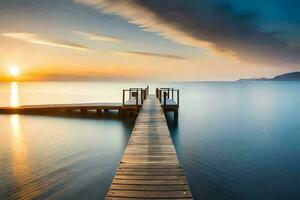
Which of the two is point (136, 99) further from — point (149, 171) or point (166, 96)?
point (149, 171)

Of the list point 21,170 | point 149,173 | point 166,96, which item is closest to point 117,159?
point 21,170

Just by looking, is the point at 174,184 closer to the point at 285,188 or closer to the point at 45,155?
the point at 285,188

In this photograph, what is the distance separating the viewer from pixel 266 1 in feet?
69.9

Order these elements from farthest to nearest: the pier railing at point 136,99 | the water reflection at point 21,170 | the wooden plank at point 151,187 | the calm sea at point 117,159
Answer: the pier railing at point 136,99 → the calm sea at point 117,159 → the water reflection at point 21,170 → the wooden plank at point 151,187

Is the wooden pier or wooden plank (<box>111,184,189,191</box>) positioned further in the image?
wooden plank (<box>111,184,189,191</box>)

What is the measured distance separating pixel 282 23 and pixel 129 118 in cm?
1924

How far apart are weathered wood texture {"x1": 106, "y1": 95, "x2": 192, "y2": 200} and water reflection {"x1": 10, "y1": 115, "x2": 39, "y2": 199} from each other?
3.93m

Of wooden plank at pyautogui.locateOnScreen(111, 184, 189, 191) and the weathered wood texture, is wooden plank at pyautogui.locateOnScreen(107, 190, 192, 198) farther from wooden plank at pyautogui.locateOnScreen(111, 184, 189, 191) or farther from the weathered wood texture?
wooden plank at pyautogui.locateOnScreen(111, 184, 189, 191)

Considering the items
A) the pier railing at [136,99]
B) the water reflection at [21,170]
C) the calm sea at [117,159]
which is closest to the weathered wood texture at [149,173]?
the calm sea at [117,159]

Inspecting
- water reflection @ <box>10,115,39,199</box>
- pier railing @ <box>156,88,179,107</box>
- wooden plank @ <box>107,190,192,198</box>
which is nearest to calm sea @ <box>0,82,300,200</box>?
water reflection @ <box>10,115,39,199</box>

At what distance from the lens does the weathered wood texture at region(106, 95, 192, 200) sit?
205 inches

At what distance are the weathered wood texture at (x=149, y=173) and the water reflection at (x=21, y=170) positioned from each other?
3934 millimetres

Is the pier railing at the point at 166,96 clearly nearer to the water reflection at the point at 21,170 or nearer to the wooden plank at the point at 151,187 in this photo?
the water reflection at the point at 21,170

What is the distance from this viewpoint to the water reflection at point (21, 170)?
8680mm
